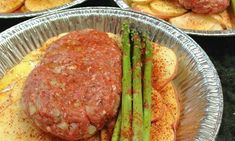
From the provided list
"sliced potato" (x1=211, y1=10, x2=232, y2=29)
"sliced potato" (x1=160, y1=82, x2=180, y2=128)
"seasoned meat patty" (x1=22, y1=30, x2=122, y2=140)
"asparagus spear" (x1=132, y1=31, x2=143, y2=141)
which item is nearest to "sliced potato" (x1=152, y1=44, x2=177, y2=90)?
"sliced potato" (x1=160, y1=82, x2=180, y2=128)

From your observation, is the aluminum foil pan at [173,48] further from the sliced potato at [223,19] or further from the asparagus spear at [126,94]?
the sliced potato at [223,19]

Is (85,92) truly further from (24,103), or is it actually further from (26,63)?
(26,63)

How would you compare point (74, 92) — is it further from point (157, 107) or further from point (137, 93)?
point (157, 107)

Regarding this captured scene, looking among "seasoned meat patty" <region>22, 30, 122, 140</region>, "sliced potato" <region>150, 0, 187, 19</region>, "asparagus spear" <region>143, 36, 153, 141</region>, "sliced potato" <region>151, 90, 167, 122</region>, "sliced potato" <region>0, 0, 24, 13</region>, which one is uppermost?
"seasoned meat patty" <region>22, 30, 122, 140</region>

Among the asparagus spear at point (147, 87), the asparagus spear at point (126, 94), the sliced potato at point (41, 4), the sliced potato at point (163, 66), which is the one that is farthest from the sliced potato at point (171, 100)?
the sliced potato at point (41, 4)

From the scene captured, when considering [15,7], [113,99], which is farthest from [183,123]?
[15,7]

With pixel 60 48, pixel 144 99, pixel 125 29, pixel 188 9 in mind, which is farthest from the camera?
pixel 188 9

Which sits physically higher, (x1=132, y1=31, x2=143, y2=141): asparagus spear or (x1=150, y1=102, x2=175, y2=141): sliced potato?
(x1=132, y1=31, x2=143, y2=141): asparagus spear

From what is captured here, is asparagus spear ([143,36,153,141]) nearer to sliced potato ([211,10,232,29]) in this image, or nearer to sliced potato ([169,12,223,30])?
sliced potato ([169,12,223,30])
